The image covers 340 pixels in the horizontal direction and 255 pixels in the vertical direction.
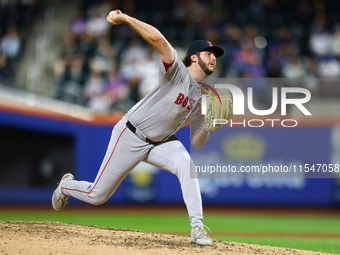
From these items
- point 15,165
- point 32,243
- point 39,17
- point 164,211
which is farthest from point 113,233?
point 39,17

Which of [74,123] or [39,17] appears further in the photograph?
[39,17]

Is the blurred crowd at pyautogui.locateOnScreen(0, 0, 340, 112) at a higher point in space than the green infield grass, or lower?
higher

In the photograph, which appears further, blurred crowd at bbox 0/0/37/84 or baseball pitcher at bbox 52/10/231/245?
blurred crowd at bbox 0/0/37/84

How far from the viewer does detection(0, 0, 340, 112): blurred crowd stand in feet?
33.9

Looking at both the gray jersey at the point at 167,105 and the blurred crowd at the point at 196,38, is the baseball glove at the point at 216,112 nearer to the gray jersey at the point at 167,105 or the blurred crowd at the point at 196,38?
the gray jersey at the point at 167,105

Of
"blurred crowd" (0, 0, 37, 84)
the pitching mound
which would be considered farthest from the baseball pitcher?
"blurred crowd" (0, 0, 37, 84)

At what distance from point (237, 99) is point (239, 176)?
1.40 meters

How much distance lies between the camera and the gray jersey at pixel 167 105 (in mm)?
4668

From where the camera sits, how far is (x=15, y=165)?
10000 millimetres

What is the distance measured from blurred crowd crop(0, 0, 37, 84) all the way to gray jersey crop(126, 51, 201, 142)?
5.78 meters

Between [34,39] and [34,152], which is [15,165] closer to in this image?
[34,152]

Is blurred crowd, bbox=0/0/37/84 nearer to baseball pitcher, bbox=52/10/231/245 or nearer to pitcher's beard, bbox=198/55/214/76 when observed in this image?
baseball pitcher, bbox=52/10/231/245

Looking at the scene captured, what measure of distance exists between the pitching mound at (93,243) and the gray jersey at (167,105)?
37.0 inches

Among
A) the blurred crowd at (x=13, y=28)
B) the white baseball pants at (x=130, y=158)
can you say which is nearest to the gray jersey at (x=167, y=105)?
the white baseball pants at (x=130, y=158)
